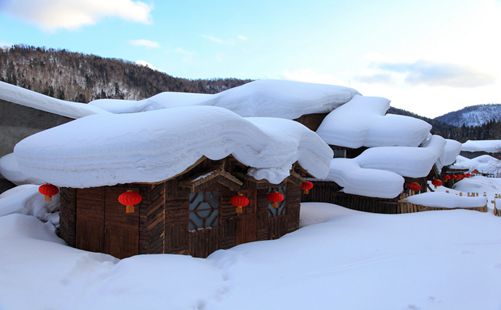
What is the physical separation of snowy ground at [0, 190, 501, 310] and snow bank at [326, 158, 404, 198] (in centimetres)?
573

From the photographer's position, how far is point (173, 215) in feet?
25.7

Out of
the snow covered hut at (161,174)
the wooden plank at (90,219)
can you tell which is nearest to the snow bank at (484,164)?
the snow covered hut at (161,174)

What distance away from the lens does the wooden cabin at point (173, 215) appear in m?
7.62

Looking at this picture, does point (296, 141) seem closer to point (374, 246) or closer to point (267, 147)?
point (267, 147)

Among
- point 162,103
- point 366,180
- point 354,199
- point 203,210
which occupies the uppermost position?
point 162,103

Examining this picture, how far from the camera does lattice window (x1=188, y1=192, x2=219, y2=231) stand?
27.5 feet

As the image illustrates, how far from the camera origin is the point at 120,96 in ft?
183

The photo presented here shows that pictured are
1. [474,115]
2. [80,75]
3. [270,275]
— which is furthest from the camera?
[474,115]

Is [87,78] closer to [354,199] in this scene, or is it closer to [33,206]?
[33,206]

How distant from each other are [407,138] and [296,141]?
470 inches

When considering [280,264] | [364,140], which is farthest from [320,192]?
[280,264]

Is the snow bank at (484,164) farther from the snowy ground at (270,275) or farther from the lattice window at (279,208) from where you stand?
the snowy ground at (270,275)

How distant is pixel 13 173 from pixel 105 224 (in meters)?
8.62

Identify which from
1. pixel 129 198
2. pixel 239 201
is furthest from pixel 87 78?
pixel 129 198
